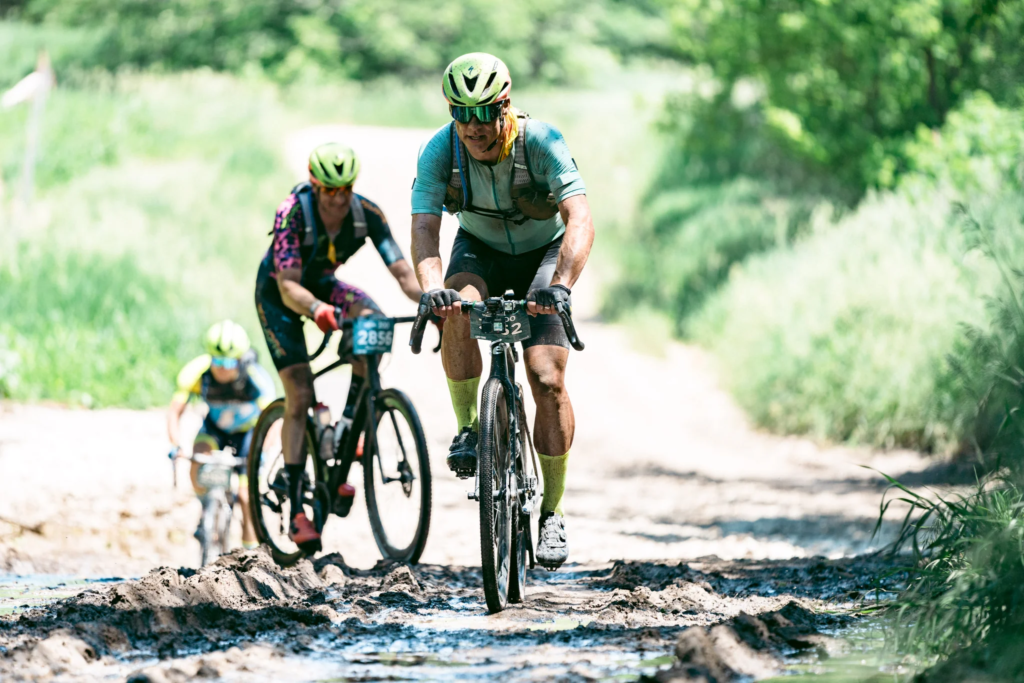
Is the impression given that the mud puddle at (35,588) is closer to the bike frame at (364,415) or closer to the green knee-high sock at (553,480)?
the bike frame at (364,415)

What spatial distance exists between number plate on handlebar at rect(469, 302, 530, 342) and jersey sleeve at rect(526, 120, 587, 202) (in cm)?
58

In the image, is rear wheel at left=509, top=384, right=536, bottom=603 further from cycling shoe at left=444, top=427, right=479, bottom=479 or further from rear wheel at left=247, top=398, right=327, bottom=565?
rear wheel at left=247, top=398, right=327, bottom=565

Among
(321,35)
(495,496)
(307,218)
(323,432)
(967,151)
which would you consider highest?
(321,35)

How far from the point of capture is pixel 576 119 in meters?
35.9

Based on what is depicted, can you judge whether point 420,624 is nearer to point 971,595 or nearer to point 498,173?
point 498,173

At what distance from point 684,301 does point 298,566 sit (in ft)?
44.9

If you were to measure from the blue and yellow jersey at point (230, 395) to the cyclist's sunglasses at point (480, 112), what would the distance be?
351 cm

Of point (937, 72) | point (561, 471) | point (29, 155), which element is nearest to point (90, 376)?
point (29, 155)

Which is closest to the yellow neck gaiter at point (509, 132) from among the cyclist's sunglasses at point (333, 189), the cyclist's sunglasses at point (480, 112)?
the cyclist's sunglasses at point (480, 112)

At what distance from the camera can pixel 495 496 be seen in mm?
5320

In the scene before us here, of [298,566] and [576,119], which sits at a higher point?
[576,119]

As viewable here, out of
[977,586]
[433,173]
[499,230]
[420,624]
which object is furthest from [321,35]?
[977,586]

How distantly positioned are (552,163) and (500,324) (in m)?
0.77

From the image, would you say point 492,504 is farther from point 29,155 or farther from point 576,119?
point 576,119
